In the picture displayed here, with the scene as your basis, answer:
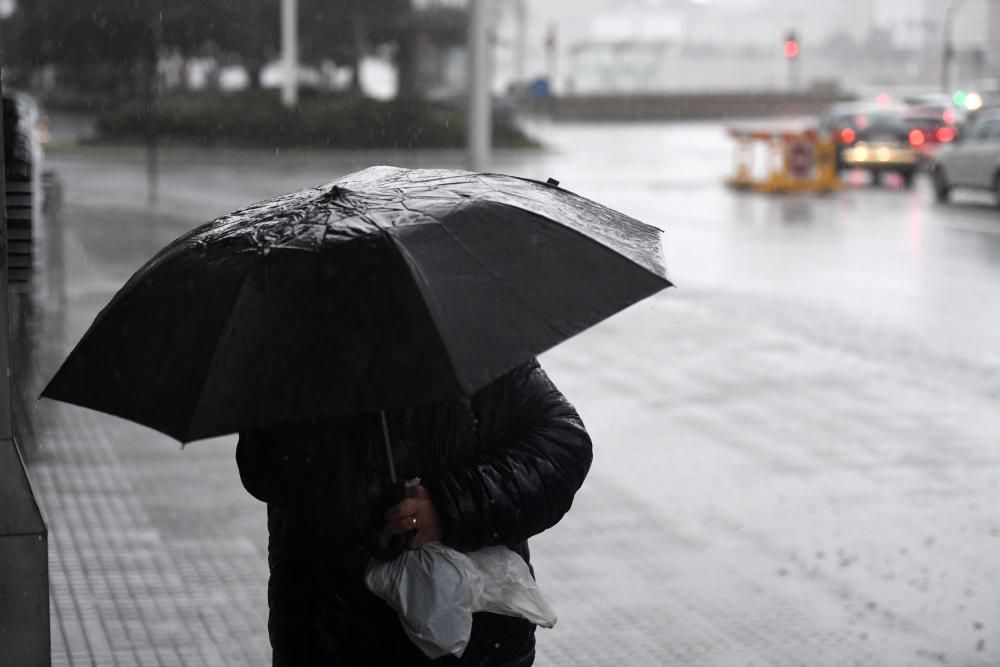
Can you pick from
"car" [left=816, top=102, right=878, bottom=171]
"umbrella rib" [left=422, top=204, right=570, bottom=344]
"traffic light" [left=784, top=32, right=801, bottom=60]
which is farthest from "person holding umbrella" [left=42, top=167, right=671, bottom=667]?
"traffic light" [left=784, top=32, right=801, bottom=60]

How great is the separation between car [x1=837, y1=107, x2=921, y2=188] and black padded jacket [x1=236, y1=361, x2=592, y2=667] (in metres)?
25.9

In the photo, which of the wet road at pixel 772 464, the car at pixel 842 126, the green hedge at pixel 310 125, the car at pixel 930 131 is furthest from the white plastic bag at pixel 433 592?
the green hedge at pixel 310 125

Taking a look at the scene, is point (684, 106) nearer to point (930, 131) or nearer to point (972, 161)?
point (930, 131)

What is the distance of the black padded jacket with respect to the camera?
2.85 metres

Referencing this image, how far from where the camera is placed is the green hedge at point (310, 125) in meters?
37.9

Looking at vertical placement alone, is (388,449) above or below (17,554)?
above

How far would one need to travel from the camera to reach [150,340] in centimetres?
284

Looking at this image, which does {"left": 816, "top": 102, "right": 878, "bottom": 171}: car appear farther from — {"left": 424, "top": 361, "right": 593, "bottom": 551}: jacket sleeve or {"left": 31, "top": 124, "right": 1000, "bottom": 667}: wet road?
{"left": 424, "top": 361, "right": 593, "bottom": 551}: jacket sleeve

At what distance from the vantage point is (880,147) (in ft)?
91.7

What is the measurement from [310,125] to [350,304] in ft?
118

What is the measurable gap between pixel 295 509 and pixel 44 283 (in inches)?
428

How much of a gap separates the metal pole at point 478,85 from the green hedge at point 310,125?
1841cm

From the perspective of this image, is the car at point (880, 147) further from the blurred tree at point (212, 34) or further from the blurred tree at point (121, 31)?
the blurred tree at point (212, 34)

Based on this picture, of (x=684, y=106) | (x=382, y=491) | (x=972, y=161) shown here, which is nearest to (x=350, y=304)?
(x=382, y=491)
